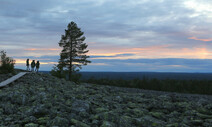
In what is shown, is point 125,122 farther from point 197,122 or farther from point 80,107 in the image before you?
point 197,122

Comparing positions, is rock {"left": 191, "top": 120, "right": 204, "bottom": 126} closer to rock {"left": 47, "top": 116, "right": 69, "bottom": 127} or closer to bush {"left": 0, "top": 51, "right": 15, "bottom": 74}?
rock {"left": 47, "top": 116, "right": 69, "bottom": 127}

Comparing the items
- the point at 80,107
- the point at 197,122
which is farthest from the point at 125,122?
the point at 197,122

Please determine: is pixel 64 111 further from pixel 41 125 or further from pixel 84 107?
pixel 41 125

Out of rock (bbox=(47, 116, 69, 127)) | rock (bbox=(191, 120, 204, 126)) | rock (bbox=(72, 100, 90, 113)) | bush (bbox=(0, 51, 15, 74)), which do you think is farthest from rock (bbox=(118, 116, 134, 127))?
bush (bbox=(0, 51, 15, 74))

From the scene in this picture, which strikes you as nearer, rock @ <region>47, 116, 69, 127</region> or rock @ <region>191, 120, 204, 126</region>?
rock @ <region>47, 116, 69, 127</region>

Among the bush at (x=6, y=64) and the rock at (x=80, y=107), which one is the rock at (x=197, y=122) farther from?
the bush at (x=6, y=64)

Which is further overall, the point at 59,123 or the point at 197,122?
the point at 197,122

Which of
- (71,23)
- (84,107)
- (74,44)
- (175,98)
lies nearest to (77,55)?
(74,44)

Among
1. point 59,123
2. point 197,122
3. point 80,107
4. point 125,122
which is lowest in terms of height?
point 197,122

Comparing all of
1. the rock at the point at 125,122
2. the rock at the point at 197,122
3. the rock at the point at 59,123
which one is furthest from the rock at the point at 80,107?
the rock at the point at 197,122

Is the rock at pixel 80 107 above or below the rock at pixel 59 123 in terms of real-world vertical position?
above

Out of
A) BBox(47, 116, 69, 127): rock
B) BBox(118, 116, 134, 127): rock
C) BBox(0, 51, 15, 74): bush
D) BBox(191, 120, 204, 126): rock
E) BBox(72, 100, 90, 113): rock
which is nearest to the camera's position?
BBox(47, 116, 69, 127): rock

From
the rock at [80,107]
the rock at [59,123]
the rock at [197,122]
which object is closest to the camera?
the rock at [59,123]

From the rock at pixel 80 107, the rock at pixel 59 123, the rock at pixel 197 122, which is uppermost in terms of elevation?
the rock at pixel 80 107
